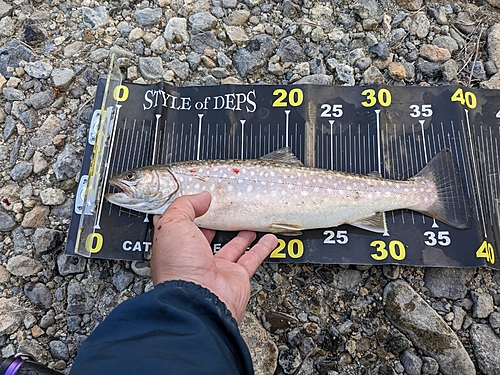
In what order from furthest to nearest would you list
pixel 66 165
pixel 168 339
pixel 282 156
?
pixel 66 165 < pixel 282 156 < pixel 168 339

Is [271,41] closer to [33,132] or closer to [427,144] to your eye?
[427,144]

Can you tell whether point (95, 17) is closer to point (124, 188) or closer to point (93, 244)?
point (124, 188)

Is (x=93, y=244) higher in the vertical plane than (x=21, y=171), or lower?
lower

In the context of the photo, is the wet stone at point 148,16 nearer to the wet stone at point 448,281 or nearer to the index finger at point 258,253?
the index finger at point 258,253

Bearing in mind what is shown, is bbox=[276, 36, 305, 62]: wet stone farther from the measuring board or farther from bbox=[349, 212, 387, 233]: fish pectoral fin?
bbox=[349, 212, 387, 233]: fish pectoral fin

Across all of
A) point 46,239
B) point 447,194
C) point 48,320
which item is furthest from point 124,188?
point 447,194

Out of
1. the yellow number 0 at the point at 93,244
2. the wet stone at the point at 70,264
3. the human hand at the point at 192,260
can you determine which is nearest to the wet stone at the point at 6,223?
the wet stone at the point at 70,264

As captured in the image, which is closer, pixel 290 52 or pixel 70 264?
pixel 70 264
